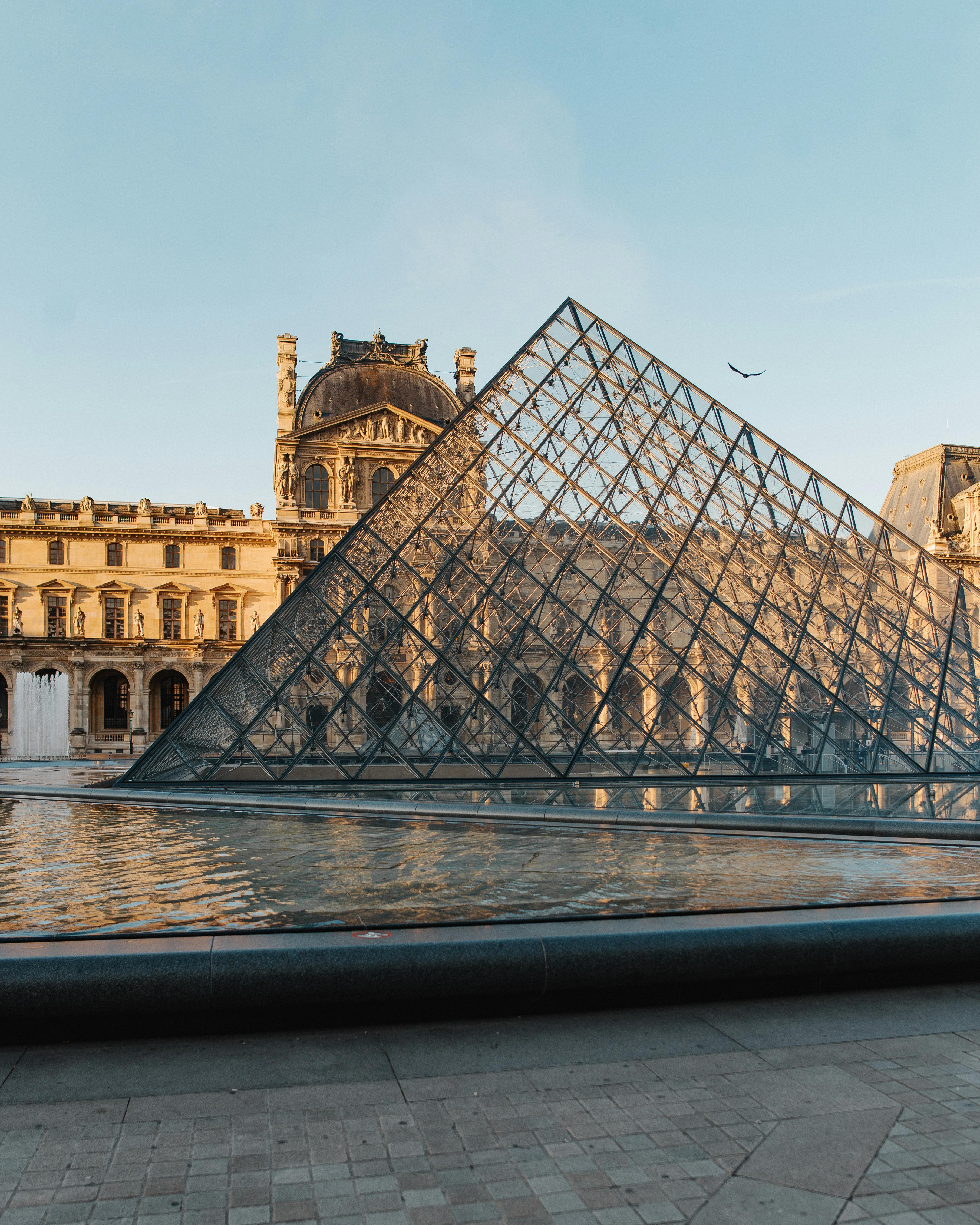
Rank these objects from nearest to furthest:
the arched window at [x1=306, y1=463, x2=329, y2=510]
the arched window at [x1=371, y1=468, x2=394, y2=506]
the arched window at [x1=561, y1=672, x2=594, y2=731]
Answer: the arched window at [x1=561, y1=672, x2=594, y2=731], the arched window at [x1=306, y1=463, x2=329, y2=510], the arched window at [x1=371, y1=468, x2=394, y2=506]

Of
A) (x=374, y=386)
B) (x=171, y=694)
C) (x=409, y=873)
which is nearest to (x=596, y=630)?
(x=409, y=873)

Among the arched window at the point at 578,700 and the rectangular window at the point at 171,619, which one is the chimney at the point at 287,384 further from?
the arched window at the point at 578,700

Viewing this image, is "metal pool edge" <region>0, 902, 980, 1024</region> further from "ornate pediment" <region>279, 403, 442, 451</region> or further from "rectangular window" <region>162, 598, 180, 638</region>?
"rectangular window" <region>162, 598, 180, 638</region>

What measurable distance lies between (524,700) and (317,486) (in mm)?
26796

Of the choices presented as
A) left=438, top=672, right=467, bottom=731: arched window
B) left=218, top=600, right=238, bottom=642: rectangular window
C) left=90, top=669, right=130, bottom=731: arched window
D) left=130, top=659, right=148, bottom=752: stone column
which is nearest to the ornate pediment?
left=218, top=600, right=238, bottom=642: rectangular window

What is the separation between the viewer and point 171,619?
49594 mm

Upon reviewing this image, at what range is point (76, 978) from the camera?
393 centimetres

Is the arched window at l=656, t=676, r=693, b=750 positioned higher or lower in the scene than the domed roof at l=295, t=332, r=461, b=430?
lower

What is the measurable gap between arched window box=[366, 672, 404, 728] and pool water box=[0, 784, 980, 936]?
5.32 metres

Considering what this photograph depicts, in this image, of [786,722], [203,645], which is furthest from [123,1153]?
[203,645]

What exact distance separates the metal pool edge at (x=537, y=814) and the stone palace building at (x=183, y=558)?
3325 centimetres

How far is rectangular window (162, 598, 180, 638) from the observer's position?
49.5m

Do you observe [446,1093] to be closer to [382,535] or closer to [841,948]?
[841,948]

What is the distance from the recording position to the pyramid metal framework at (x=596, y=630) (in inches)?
583
